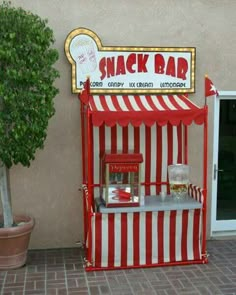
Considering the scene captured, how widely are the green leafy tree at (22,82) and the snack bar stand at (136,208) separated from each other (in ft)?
1.90

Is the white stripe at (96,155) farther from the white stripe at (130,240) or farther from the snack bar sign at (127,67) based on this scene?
the white stripe at (130,240)

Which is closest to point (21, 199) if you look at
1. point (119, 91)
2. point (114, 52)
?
point (119, 91)

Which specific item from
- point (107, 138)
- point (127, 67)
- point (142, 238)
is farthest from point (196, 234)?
point (127, 67)

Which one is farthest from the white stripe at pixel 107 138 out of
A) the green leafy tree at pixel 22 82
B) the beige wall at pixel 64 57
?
the green leafy tree at pixel 22 82

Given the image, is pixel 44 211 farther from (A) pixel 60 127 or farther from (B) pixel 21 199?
(A) pixel 60 127

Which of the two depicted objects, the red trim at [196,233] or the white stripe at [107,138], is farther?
the white stripe at [107,138]

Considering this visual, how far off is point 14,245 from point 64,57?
270cm

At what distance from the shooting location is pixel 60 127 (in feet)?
20.1

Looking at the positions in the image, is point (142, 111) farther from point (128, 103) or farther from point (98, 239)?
point (98, 239)

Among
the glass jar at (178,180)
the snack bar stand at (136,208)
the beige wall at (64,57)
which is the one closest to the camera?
the snack bar stand at (136,208)

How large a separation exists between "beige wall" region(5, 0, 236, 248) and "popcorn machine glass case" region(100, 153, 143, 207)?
920 mm

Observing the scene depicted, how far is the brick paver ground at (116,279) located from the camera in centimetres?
485

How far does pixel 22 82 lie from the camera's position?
5.01 metres

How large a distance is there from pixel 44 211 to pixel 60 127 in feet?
4.19
